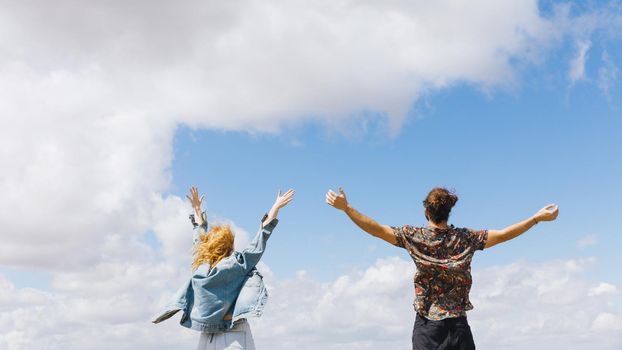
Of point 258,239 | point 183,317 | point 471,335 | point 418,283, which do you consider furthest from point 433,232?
point 183,317

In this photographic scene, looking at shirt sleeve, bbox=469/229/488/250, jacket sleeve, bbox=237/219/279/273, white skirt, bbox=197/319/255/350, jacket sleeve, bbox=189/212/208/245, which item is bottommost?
white skirt, bbox=197/319/255/350

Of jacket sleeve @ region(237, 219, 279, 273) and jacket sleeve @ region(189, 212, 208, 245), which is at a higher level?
jacket sleeve @ region(189, 212, 208, 245)

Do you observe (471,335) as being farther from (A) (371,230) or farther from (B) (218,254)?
(B) (218,254)

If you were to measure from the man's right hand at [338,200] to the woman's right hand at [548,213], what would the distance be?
101 inches

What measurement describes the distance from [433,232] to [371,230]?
831 millimetres

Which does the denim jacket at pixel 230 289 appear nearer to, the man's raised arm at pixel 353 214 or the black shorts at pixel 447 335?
the man's raised arm at pixel 353 214

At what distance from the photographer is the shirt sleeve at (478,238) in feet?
29.1

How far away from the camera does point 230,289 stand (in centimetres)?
1066

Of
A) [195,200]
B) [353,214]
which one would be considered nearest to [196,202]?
[195,200]

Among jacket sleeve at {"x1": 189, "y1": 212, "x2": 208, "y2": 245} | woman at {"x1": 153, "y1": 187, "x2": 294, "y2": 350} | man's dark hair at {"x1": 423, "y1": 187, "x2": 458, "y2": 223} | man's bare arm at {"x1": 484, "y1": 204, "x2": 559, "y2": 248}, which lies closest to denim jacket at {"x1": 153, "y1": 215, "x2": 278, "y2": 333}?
woman at {"x1": 153, "y1": 187, "x2": 294, "y2": 350}

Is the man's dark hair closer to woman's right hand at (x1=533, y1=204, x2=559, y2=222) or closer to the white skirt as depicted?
woman's right hand at (x1=533, y1=204, x2=559, y2=222)

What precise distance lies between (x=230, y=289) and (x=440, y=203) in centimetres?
378

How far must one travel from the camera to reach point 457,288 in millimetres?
8570

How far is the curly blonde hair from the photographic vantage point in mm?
10883
